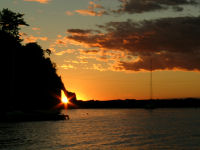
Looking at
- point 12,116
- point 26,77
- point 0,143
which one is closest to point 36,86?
point 26,77

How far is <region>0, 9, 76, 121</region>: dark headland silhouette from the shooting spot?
94.6 metres

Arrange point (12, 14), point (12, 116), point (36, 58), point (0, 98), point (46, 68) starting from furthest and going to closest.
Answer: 1. point (46, 68)
2. point (36, 58)
3. point (12, 14)
4. point (0, 98)
5. point (12, 116)

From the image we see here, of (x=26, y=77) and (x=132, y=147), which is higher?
(x=26, y=77)

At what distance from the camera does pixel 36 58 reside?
10881 centimetres

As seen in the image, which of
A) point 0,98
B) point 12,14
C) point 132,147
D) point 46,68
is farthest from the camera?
point 46,68

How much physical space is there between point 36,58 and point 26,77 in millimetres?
8297

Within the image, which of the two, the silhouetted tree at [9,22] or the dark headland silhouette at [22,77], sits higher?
the silhouetted tree at [9,22]

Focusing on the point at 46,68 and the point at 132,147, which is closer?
the point at 132,147

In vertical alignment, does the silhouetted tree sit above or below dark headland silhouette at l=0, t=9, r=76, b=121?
above

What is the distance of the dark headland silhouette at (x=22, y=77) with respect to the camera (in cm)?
9456

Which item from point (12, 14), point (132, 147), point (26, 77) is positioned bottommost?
point (132, 147)

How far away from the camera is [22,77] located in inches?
4070

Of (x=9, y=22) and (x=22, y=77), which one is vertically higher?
(x=9, y=22)

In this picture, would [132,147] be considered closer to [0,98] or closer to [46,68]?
[0,98]
